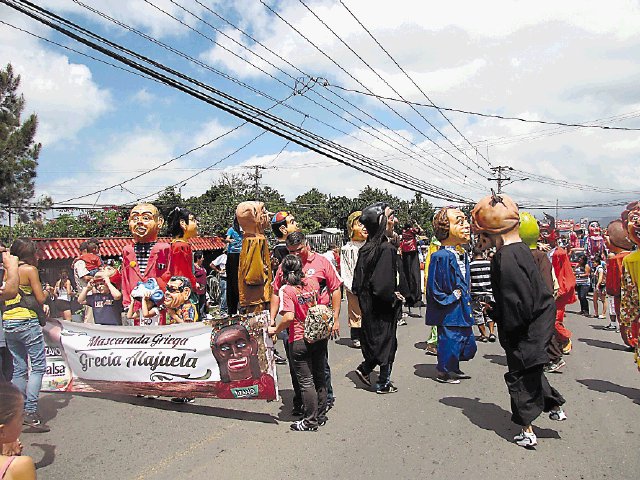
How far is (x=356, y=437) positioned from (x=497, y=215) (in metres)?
2.28

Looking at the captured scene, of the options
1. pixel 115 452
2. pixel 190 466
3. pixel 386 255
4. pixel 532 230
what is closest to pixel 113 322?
pixel 115 452

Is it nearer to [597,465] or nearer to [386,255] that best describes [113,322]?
[386,255]

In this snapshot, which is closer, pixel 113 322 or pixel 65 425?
pixel 65 425

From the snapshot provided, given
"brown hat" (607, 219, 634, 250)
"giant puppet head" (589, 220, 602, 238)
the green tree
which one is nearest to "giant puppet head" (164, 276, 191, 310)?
"brown hat" (607, 219, 634, 250)

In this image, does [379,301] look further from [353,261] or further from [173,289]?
[353,261]

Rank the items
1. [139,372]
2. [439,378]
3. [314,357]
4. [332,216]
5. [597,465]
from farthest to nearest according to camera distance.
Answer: [332,216] → [439,378] → [139,372] → [314,357] → [597,465]

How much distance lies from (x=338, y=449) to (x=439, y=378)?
2330 millimetres

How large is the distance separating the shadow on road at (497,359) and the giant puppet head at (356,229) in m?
2.51

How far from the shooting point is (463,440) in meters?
4.37

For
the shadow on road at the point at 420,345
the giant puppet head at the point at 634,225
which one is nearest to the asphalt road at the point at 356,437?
the giant puppet head at the point at 634,225

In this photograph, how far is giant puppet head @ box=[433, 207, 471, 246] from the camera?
6559 millimetres

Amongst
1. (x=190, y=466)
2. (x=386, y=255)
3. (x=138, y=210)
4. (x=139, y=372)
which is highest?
(x=138, y=210)

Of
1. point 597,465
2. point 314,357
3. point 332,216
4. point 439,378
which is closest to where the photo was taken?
point 597,465

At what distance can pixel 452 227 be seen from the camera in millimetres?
6555
